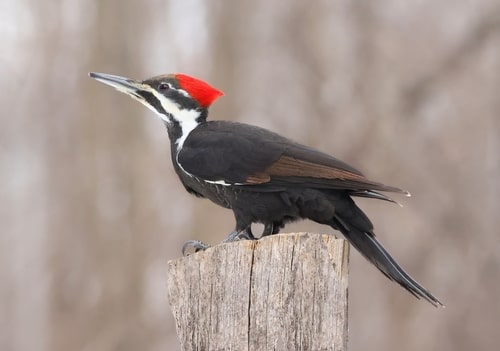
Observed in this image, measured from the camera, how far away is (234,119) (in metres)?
10.2

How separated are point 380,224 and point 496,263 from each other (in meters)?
1.17

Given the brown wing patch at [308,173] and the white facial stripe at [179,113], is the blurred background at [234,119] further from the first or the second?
the brown wing patch at [308,173]

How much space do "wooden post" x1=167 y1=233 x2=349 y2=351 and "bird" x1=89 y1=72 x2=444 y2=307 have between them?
0.70m

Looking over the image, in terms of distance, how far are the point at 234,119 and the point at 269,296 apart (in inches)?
258

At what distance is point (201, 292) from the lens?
386cm

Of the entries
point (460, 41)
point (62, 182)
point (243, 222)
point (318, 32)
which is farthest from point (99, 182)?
point (243, 222)

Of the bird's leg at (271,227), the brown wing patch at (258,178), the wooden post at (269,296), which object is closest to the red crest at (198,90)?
the brown wing patch at (258,178)

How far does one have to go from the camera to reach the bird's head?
5.34m

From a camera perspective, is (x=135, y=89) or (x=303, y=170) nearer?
(x=303, y=170)

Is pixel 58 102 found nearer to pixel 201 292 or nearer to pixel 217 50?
pixel 217 50

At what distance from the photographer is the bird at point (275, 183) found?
15.3ft

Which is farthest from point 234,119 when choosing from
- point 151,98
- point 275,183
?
point 275,183

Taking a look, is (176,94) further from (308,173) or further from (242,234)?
(308,173)

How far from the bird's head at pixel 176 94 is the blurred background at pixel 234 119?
4.51 meters
